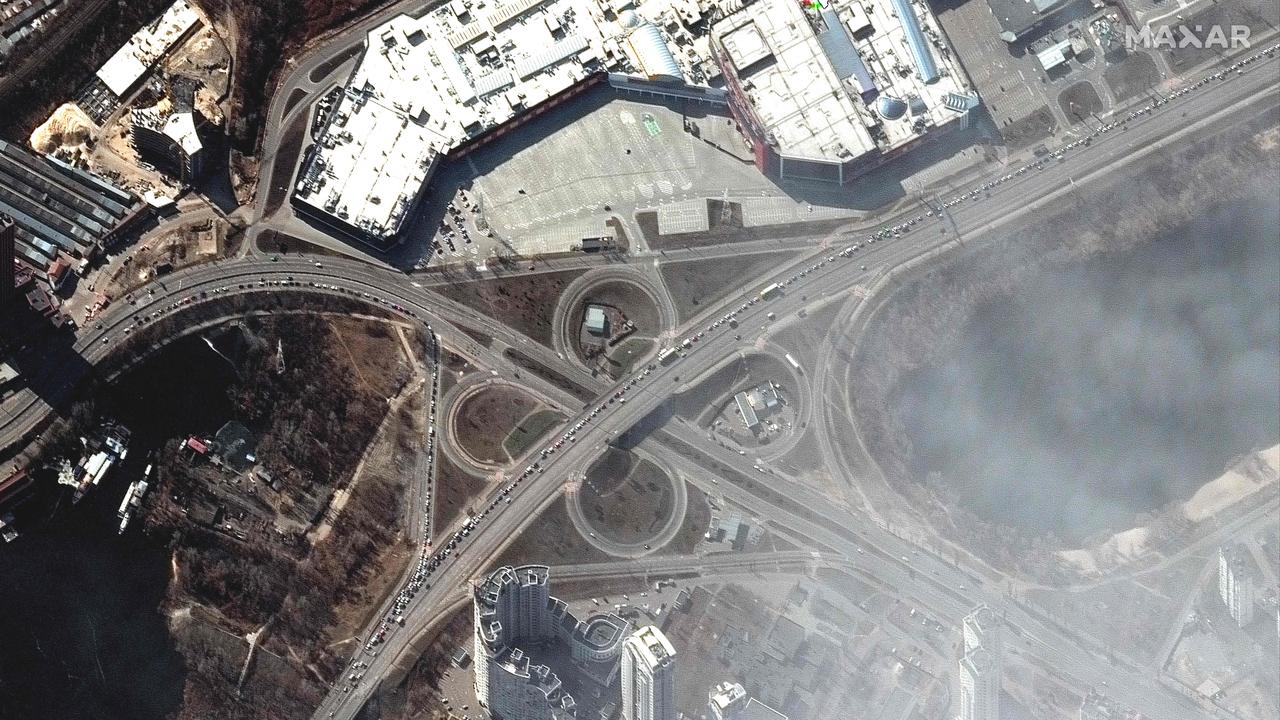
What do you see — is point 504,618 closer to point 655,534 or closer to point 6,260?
point 655,534

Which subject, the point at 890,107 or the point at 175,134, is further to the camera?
the point at 890,107

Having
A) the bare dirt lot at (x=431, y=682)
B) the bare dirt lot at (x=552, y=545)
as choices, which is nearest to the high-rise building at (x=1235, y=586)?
the bare dirt lot at (x=552, y=545)

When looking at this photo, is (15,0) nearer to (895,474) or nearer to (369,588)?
(369,588)

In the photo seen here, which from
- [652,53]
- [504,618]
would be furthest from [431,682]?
[652,53]

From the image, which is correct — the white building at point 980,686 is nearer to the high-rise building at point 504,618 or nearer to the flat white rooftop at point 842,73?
the high-rise building at point 504,618

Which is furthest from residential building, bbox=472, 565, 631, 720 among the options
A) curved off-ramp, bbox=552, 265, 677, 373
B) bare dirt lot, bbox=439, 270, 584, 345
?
bare dirt lot, bbox=439, 270, 584, 345

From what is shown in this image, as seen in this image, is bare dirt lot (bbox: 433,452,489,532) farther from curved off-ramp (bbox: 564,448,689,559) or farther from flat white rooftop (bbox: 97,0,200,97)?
flat white rooftop (bbox: 97,0,200,97)
